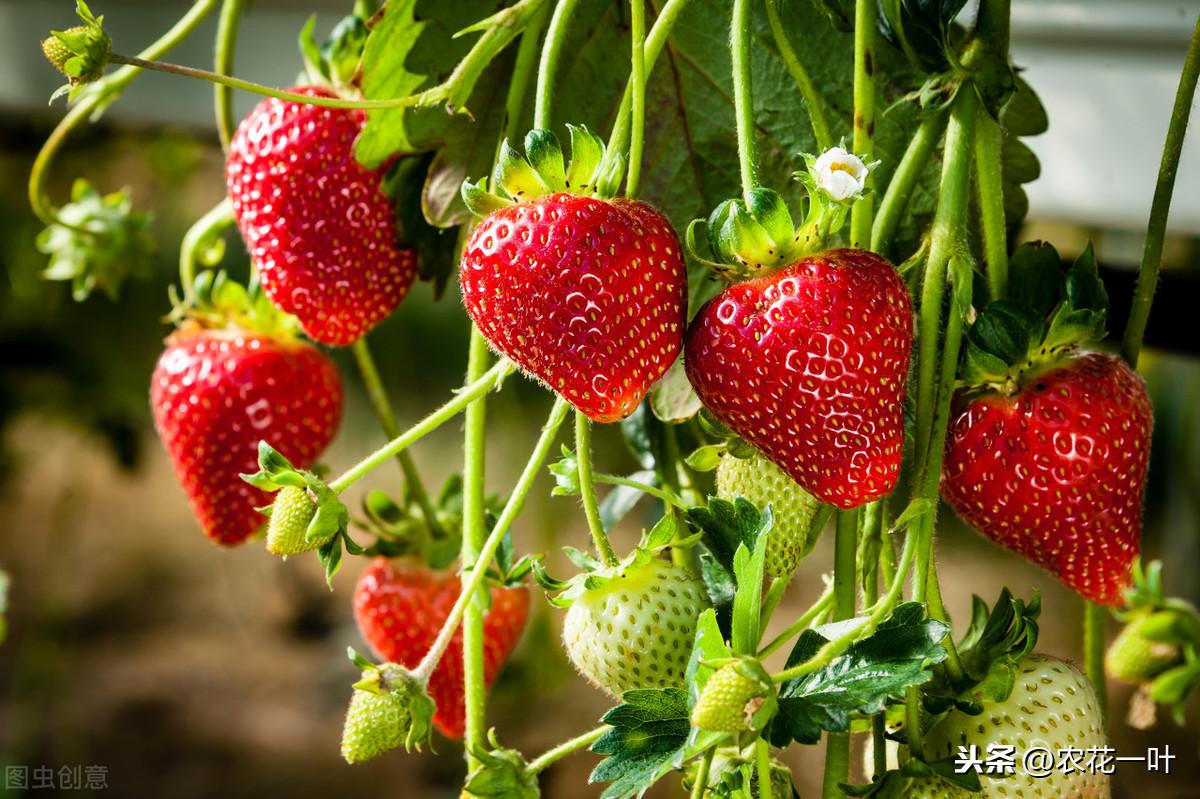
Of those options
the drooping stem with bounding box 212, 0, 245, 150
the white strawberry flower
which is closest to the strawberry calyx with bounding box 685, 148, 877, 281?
the white strawberry flower

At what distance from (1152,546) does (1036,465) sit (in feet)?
2.38

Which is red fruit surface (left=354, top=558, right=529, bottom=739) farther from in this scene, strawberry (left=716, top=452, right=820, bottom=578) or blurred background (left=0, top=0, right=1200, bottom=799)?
blurred background (left=0, top=0, right=1200, bottom=799)

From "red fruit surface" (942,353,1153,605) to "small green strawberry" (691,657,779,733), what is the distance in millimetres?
154

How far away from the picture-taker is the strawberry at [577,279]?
413mm

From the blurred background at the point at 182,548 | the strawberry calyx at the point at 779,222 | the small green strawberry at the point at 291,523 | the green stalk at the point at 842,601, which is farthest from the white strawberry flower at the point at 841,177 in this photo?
the blurred background at the point at 182,548

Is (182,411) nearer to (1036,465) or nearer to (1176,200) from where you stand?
(1036,465)

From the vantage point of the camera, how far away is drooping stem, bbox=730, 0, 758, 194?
41 cm

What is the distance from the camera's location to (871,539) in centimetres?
44

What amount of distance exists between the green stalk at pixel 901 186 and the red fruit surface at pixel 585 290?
0.08 m

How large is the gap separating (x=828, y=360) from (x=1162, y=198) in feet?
0.54

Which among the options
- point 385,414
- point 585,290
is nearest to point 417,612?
Answer: point 385,414

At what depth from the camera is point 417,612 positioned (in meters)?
0.70

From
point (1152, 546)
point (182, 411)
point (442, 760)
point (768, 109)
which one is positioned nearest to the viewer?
point (768, 109)

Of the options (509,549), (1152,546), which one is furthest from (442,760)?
(509,549)
